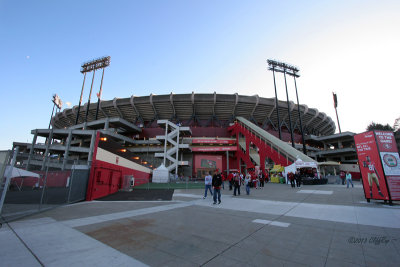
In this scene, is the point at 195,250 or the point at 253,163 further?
the point at 253,163

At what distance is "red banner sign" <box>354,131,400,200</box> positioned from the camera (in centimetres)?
765

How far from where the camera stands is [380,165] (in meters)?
7.82

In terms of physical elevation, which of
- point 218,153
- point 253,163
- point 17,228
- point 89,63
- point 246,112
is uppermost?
point 89,63

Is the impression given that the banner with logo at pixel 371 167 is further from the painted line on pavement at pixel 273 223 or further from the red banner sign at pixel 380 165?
the painted line on pavement at pixel 273 223

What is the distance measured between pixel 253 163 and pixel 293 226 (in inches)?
1210

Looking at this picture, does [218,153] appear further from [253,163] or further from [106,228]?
[106,228]

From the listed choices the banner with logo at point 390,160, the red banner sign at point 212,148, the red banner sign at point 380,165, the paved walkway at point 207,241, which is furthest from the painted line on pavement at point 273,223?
the red banner sign at point 212,148

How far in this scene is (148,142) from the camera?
4353 centimetres

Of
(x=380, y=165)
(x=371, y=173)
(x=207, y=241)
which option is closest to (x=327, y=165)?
(x=371, y=173)

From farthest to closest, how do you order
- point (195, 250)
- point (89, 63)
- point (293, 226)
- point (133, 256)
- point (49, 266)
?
point (89, 63) → point (293, 226) → point (195, 250) → point (133, 256) → point (49, 266)

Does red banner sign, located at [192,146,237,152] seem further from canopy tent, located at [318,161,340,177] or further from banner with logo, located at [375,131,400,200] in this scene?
banner with logo, located at [375,131,400,200]

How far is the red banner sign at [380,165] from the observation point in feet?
25.1

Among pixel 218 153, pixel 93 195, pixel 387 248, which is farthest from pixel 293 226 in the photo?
pixel 218 153

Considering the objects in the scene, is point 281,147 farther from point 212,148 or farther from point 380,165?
point 380,165
